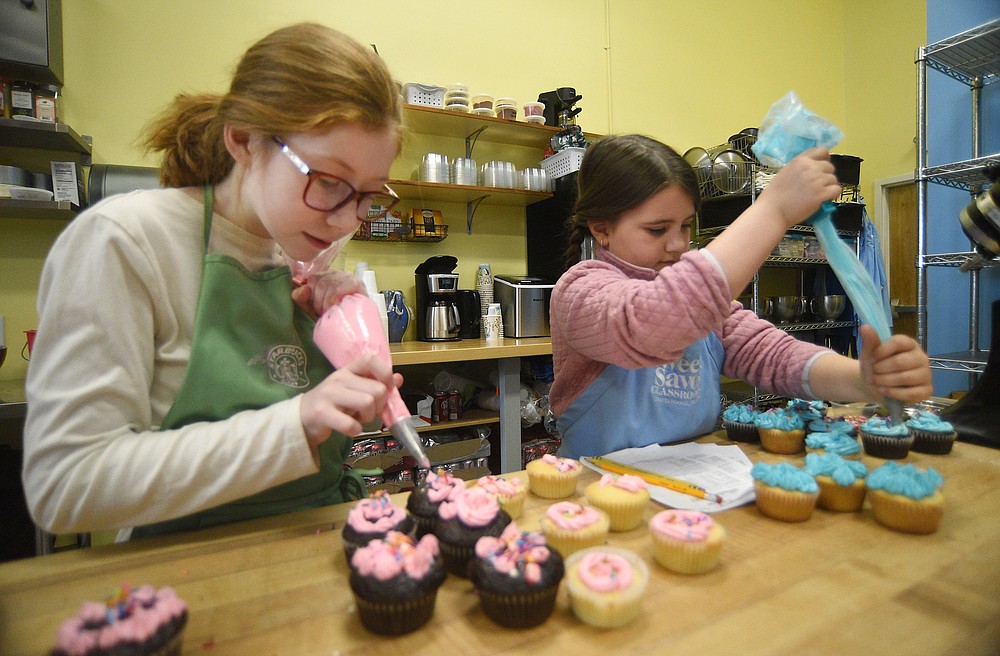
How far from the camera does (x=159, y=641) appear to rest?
0.51 meters

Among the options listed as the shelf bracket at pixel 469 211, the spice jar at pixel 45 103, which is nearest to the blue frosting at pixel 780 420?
the shelf bracket at pixel 469 211

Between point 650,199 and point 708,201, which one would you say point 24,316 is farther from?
point 708,201

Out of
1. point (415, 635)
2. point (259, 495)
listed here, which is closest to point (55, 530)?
point (259, 495)

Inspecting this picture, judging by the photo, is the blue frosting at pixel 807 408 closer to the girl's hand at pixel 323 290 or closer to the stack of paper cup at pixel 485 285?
the girl's hand at pixel 323 290

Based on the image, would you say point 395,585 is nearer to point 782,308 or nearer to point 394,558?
point 394,558

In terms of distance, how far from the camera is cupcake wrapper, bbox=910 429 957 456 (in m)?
1.10

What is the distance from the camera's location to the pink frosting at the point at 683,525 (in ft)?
2.22

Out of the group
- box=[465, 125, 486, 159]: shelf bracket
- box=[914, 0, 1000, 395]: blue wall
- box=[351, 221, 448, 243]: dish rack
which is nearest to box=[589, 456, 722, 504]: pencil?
box=[351, 221, 448, 243]: dish rack

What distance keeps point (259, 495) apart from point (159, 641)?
14.9 inches

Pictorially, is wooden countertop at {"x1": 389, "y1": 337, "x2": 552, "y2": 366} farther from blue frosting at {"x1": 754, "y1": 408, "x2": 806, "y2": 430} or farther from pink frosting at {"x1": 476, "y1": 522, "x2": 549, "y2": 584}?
pink frosting at {"x1": 476, "y1": 522, "x2": 549, "y2": 584}

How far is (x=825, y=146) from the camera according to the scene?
90 centimetres

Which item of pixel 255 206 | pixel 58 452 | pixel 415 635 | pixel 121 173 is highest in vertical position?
pixel 121 173

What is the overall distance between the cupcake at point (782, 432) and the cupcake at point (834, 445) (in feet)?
0.10

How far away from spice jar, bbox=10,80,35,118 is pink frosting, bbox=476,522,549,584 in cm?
257
